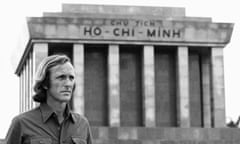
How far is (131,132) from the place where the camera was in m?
29.5

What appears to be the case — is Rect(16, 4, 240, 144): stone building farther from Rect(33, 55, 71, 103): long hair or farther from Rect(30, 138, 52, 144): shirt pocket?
Rect(30, 138, 52, 144): shirt pocket

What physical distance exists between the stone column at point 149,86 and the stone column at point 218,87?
3337 millimetres

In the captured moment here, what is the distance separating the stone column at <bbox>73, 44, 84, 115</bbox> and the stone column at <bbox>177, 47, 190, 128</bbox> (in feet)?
17.4

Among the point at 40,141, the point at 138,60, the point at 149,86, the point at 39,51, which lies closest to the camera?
the point at 40,141

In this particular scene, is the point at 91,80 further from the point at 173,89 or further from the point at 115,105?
the point at 173,89

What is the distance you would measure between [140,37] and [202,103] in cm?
546

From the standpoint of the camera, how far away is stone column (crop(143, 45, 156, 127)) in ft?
118

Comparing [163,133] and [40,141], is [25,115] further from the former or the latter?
[163,133]

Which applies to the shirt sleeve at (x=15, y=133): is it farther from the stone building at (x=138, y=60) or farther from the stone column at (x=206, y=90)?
the stone column at (x=206, y=90)

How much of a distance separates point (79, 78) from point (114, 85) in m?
1.91

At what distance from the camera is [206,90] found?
125 ft

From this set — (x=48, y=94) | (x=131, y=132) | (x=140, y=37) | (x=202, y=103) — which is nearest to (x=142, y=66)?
(x=140, y=37)

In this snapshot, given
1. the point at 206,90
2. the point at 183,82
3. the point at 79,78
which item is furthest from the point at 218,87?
the point at 79,78

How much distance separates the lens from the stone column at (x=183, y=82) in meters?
36.3
